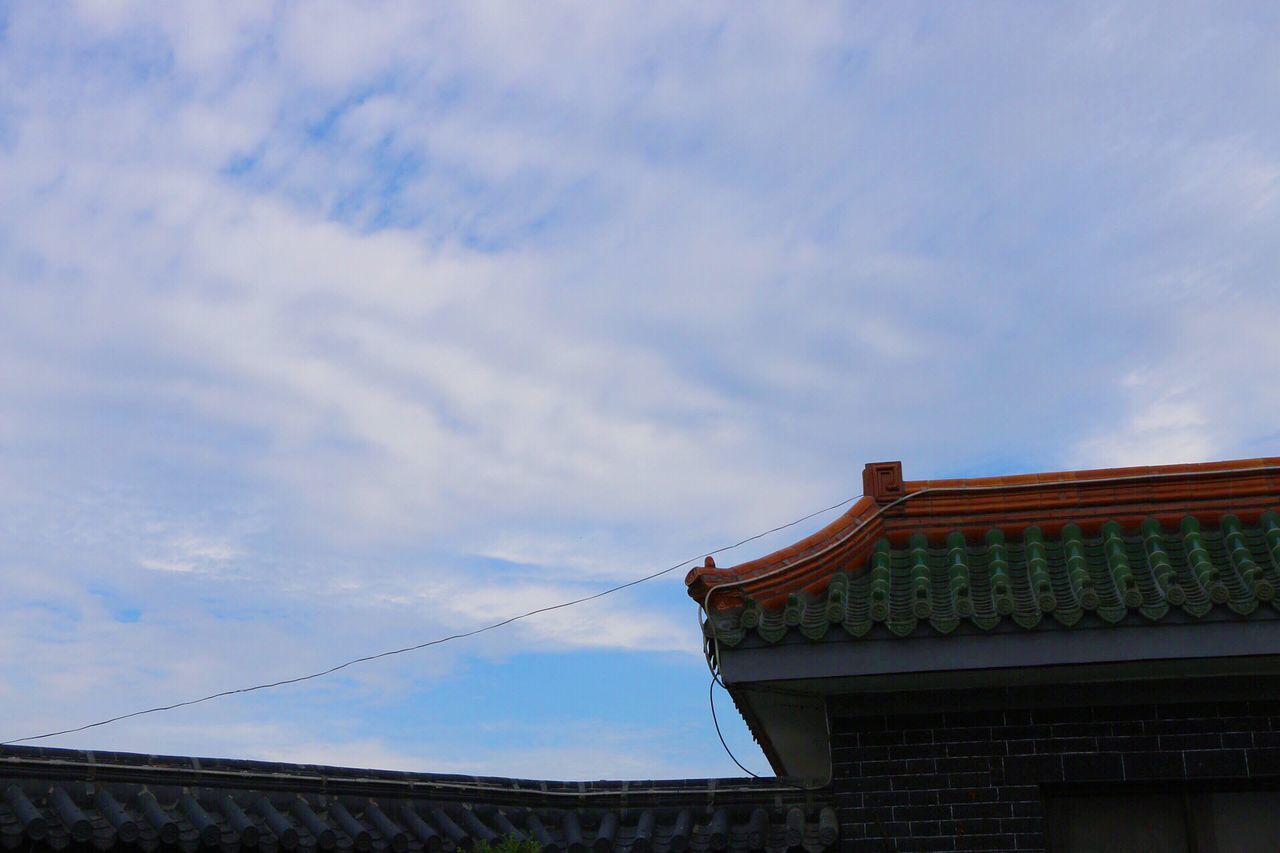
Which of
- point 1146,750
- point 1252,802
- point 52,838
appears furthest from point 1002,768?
point 52,838

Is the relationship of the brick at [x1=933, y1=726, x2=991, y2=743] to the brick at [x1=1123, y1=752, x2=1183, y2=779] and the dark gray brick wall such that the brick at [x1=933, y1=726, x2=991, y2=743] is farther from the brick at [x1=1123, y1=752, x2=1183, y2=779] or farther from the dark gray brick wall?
the brick at [x1=1123, y1=752, x2=1183, y2=779]

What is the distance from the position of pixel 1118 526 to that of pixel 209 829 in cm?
572

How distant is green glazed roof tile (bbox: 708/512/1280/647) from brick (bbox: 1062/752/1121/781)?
0.93 metres

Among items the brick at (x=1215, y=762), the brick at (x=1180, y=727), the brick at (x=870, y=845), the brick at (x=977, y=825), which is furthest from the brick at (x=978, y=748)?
the brick at (x=1215, y=762)

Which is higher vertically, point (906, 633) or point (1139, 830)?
point (906, 633)

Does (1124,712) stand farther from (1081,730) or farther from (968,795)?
(968,795)

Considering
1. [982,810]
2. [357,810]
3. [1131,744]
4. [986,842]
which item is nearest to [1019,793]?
[982,810]

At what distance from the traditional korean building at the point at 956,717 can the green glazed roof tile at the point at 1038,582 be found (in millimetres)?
18

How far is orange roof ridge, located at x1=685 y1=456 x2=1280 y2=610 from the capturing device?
8117 millimetres

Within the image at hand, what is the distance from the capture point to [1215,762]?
23.5 ft

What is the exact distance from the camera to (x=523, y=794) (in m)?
8.73

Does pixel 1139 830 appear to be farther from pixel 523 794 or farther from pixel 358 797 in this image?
pixel 358 797

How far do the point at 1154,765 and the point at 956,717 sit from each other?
3.56 ft

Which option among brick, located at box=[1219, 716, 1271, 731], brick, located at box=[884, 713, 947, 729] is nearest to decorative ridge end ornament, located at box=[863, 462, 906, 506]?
brick, located at box=[884, 713, 947, 729]
